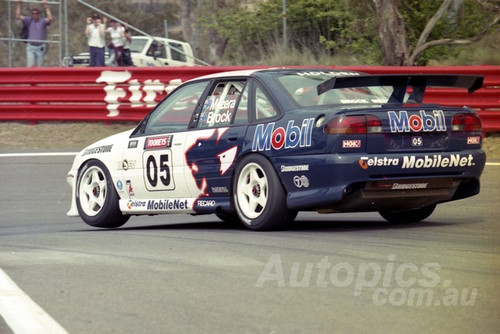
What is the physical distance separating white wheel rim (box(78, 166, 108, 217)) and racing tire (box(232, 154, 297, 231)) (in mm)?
1759

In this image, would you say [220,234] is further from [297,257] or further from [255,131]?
[297,257]

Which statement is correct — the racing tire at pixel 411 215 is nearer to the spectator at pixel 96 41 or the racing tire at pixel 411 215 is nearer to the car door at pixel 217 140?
the car door at pixel 217 140

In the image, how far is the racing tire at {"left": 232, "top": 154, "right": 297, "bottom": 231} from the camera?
8914 mm

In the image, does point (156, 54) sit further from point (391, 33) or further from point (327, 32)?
point (391, 33)

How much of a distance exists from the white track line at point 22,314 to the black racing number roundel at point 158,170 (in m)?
3.30

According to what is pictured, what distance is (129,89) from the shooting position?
20.7 metres

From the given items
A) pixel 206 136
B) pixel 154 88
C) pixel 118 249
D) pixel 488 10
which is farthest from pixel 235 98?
pixel 488 10

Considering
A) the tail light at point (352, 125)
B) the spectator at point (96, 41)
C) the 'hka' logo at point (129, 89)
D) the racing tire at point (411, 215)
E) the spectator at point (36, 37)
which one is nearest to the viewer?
the tail light at point (352, 125)

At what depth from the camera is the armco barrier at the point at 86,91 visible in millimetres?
20500

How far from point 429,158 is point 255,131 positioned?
1.40 metres

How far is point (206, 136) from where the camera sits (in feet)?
31.7

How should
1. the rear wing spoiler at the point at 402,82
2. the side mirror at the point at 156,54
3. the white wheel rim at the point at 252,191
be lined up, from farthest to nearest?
Result: the side mirror at the point at 156,54 < the white wheel rim at the point at 252,191 < the rear wing spoiler at the point at 402,82

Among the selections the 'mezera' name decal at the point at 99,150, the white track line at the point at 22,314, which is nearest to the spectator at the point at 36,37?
the 'mezera' name decal at the point at 99,150

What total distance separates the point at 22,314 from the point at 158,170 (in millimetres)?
4269
